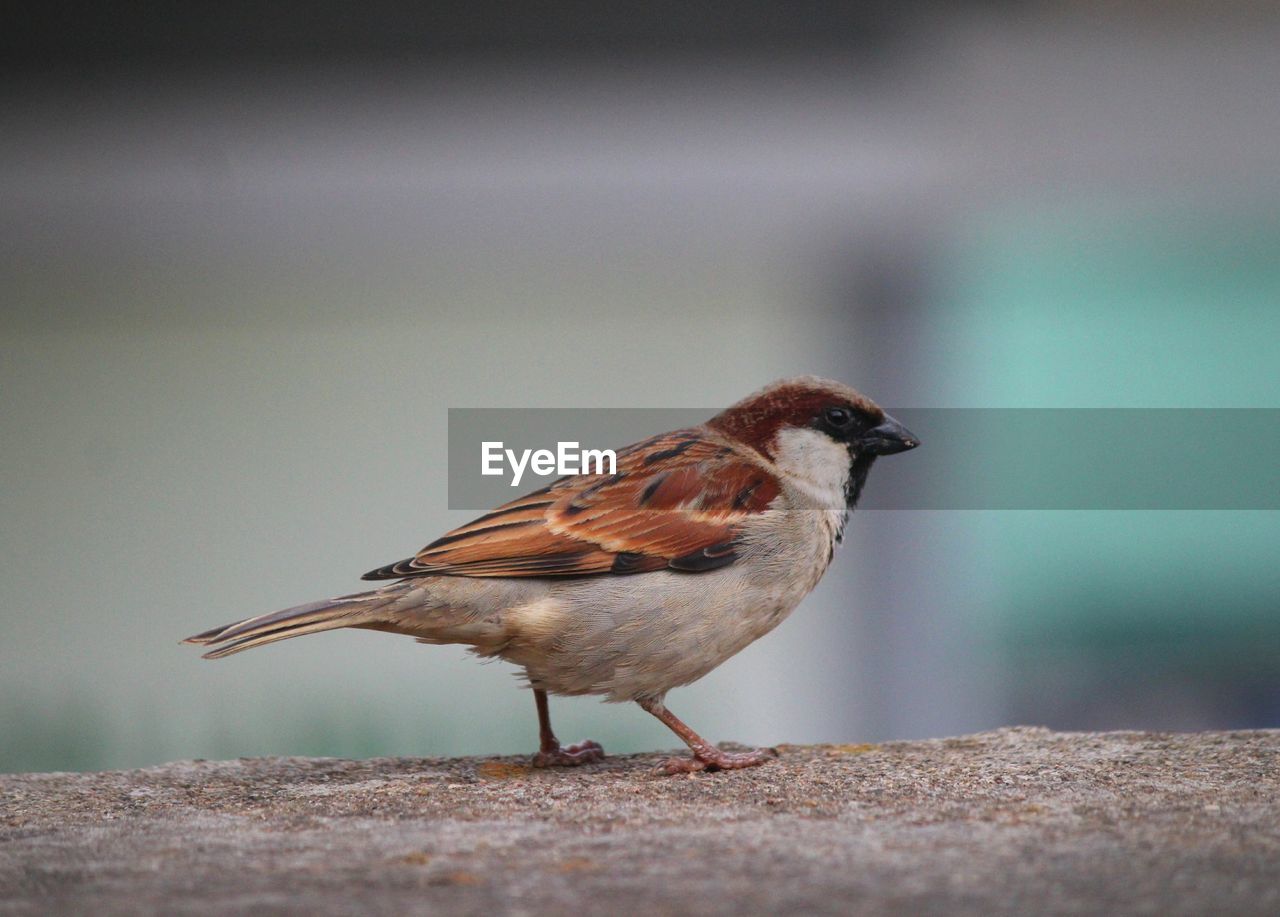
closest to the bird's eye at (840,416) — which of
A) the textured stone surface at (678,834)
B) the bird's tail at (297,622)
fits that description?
the textured stone surface at (678,834)

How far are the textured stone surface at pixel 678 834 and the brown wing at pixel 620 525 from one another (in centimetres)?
55

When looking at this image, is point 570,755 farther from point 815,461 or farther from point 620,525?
point 815,461

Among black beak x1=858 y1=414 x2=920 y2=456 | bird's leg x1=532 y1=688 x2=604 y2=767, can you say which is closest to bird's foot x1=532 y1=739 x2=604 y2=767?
bird's leg x1=532 y1=688 x2=604 y2=767

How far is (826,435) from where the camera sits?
421 cm

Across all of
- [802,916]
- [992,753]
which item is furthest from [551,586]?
[802,916]

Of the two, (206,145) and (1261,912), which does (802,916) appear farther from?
(206,145)

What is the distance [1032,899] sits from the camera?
2014 mm

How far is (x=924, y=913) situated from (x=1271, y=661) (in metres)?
5.85

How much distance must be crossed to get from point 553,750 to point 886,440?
1348 mm

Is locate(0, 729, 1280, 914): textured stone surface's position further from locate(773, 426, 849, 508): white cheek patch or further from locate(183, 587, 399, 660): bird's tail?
locate(773, 426, 849, 508): white cheek patch

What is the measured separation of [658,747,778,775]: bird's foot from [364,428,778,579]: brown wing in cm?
50

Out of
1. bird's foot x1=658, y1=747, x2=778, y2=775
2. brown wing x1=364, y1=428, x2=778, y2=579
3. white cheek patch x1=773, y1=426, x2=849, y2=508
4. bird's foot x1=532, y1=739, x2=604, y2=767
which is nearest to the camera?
bird's foot x1=658, y1=747, x2=778, y2=775

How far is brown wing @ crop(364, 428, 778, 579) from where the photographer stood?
3.72 meters

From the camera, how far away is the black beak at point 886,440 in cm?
417
